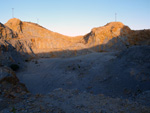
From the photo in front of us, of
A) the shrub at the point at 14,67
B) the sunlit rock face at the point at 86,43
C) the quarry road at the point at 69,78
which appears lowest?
the quarry road at the point at 69,78

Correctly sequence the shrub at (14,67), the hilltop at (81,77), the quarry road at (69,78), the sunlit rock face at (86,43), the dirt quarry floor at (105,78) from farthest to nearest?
the sunlit rock face at (86,43)
the shrub at (14,67)
the quarry road at (69,78)
the dirt quarry floor at (105,78)
the hilltop at (81,77)

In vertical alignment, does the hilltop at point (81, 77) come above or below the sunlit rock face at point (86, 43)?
below

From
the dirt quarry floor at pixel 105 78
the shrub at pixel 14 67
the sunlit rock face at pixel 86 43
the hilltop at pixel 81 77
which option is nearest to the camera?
the hilltop at pixel 81 77

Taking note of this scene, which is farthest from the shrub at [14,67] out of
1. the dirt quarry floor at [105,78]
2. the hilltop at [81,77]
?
the dirt quarry floor at [105,78]

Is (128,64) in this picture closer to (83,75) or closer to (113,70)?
(113,70)

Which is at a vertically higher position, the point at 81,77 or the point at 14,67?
the point at 14,67

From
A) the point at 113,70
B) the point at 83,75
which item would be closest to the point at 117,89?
the point at 113,70

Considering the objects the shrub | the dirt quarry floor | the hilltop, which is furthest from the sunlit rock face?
the dirt quarry floor

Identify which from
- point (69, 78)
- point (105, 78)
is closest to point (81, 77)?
point (69, 78)

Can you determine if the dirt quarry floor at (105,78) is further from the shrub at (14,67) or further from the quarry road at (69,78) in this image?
the shrub at (14,67)

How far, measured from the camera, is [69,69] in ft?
40.5

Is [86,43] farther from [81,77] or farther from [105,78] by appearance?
[105,78]

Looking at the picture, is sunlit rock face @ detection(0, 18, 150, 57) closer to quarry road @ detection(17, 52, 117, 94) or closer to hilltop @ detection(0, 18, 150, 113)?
hilltop @ detection(0, 18, 150, 113)

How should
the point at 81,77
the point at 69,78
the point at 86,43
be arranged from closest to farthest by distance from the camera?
1. the point at 81,77
2. the point at 69,78
3. the point at 86,43
